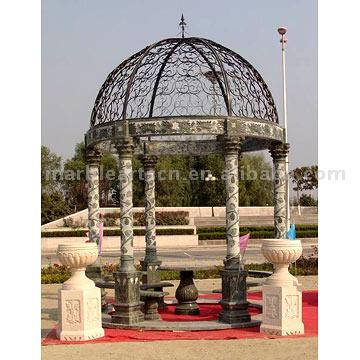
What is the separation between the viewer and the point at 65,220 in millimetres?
42281

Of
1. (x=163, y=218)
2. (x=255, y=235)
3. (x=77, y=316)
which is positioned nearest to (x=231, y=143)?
(x=77, y=316)

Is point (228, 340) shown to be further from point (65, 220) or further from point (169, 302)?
point (65, 220)

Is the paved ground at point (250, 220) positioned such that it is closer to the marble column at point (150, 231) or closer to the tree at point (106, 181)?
the tree at point (106, 181)

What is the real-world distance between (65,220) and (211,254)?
51.9 ft

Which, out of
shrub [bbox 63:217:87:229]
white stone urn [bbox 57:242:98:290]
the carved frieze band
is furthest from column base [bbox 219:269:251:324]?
shrub [bbox 63:217:87:229]

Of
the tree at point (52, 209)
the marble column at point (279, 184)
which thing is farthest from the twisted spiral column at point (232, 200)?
the tree at point (52, 209)

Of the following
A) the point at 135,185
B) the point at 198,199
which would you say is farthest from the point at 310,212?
the point at 135,185

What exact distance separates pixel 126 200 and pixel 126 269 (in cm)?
131

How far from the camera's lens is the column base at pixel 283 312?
9641 mm

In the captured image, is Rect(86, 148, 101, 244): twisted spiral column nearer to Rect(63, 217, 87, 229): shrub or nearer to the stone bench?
the stone bench

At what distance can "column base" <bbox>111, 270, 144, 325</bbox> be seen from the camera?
1052cm

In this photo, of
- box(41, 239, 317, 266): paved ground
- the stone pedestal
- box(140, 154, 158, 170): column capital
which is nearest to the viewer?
the stone pedestal

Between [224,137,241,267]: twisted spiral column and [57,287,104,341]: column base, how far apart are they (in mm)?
2739

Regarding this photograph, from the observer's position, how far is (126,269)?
10.8m
